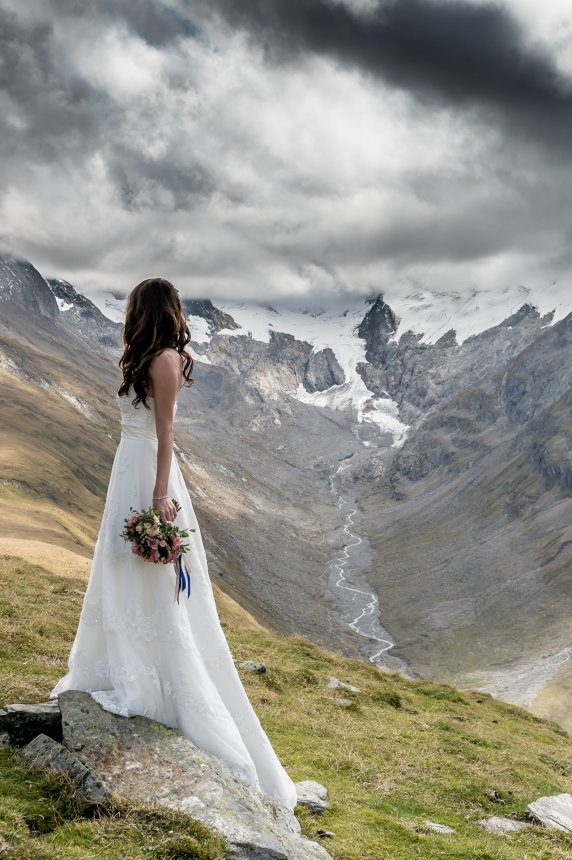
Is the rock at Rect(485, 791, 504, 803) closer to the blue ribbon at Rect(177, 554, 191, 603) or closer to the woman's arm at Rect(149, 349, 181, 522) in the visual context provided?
the blue ribbon at Rect(177, 554, 191, 603)

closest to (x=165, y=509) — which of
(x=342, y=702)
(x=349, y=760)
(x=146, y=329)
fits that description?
(x=146, y=329)

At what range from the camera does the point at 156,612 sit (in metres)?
Answer: 9.25

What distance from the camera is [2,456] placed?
99500mm

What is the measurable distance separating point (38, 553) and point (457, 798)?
105ft

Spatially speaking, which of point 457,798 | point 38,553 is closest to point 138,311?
point 457,798

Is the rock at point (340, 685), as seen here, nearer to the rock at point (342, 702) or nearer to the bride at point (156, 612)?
the rock at point (342, 702)

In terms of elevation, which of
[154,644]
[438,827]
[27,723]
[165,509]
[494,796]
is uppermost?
[165,509]

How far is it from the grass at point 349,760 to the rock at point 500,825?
0.31 meters

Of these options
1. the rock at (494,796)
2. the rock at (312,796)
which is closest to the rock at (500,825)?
the rock at (494,796)

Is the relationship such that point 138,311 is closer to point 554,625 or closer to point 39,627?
point 39,627

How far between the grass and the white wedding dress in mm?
1492

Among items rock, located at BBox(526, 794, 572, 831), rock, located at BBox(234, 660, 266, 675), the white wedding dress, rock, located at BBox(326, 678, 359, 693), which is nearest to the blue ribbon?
the white wedding dress

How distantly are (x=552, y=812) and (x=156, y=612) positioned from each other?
37.1ft

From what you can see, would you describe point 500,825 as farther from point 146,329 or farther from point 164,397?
point 146,329
